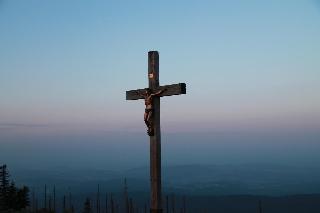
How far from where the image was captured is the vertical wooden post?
11727mm

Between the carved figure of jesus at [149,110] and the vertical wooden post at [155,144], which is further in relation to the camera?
the carved figure of jesus at [149,110]

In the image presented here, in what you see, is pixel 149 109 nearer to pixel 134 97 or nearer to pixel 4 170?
pixel 134 97

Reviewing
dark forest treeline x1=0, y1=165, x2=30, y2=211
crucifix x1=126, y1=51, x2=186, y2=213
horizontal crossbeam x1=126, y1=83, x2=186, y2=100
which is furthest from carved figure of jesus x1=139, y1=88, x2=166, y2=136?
dark forest treeline x1=0, y1=165, x2=30, y2=211

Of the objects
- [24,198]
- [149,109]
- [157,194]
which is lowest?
[24,198]

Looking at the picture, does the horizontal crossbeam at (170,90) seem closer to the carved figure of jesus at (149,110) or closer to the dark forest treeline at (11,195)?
the carved figure of jesus at (149,110)

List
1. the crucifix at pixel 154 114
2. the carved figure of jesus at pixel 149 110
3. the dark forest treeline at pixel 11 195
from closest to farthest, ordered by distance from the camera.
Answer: the crucifix at pixel 154 114
the carved figure of jesus at pixel 149 110
the dark forest treeline at pixel 11 195

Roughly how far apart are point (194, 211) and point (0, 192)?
14978cm

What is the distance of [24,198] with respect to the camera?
5144 cm

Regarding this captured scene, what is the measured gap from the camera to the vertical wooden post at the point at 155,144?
38.5 feet

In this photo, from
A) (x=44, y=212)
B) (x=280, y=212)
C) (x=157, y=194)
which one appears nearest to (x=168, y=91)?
(x=157, y=194)

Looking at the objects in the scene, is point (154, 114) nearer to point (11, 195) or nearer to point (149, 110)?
point (149, 110)

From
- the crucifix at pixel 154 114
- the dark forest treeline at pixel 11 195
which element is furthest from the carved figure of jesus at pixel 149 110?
the dark forest treeline at pixel 11 195

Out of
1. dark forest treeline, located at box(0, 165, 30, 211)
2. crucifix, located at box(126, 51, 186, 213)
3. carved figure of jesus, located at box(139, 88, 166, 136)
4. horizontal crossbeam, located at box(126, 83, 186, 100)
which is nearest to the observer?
horizontal crossbeam, located at box(126, 83, 186, 100)

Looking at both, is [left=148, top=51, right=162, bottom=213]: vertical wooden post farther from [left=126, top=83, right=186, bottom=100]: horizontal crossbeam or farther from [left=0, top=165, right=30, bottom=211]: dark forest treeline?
[left=0, top=165, right=30, bottom=211]: dark forest treeline
